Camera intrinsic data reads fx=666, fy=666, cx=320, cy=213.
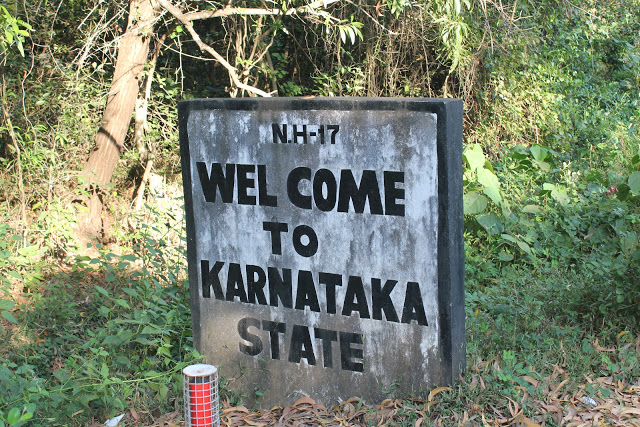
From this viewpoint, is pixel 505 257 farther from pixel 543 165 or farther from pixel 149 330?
pixel 149 330

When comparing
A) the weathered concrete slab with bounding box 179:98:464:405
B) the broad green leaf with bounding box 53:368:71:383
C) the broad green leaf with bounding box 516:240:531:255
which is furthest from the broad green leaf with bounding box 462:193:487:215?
the broad green leaf with bounding box 53:368:71:383

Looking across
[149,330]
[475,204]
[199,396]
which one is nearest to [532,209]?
[475,204]

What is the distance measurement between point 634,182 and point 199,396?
15.6 ft

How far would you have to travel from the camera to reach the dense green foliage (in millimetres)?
4086

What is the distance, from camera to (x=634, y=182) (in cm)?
603

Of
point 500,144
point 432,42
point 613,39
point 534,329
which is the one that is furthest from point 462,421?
point 613,39

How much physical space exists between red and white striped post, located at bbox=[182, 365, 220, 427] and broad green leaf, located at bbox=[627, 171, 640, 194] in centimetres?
461

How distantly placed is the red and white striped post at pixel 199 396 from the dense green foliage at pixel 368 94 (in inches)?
28.0

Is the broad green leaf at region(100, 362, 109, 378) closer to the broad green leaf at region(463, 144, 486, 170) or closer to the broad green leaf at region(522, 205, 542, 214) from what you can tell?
the broad green leaf at region(522, 205, 542, 214)

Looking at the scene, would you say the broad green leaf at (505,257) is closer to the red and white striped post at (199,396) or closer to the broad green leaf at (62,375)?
the red and white striped post at (199,396)

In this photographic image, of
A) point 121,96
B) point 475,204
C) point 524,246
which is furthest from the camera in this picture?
point 121,96

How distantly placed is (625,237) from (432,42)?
15.3 feet

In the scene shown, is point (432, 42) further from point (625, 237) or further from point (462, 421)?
point (462, 421)

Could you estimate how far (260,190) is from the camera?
3883 mm
